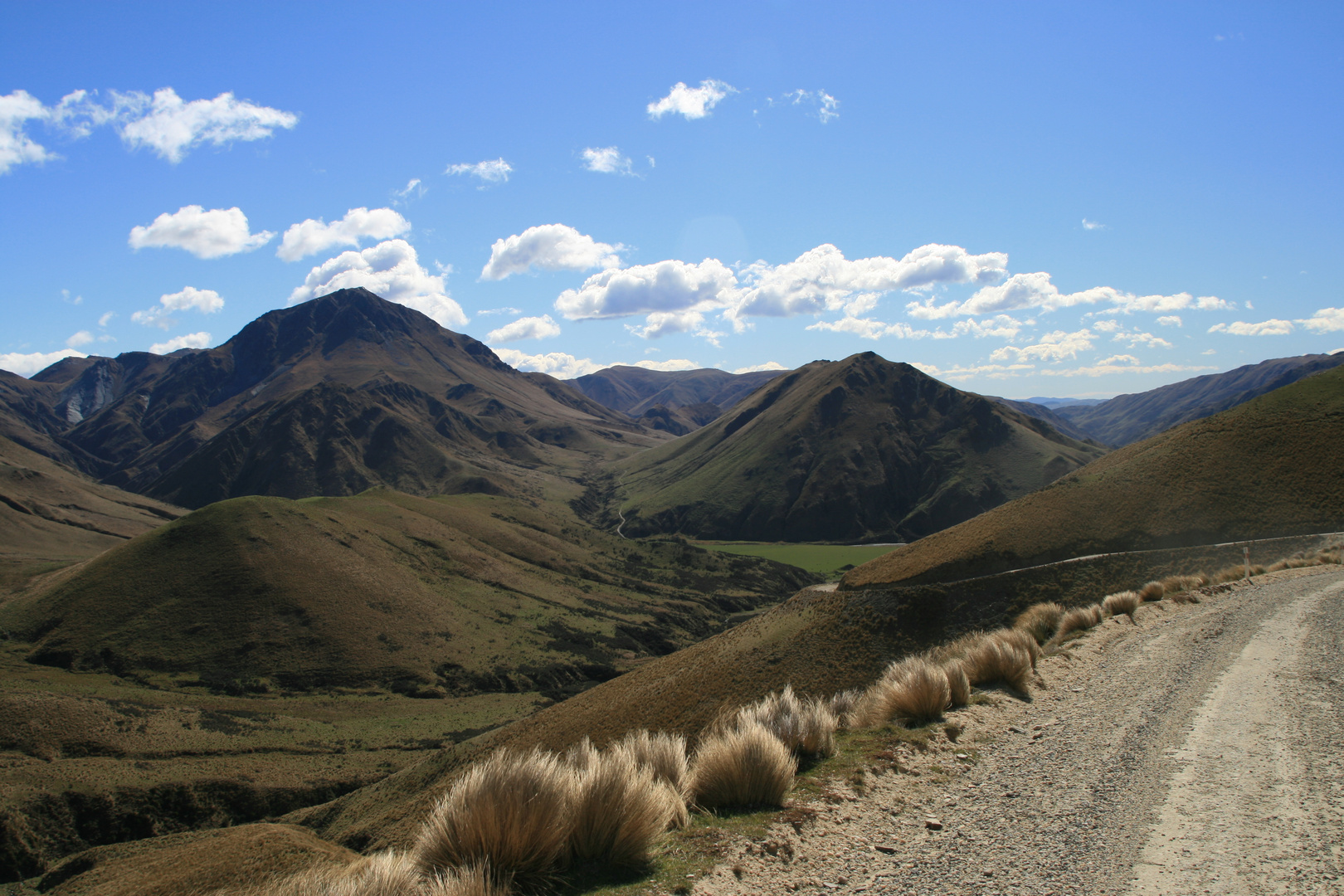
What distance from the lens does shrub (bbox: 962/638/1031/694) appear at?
43.5 ft

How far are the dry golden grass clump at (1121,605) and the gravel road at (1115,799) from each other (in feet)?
16.8

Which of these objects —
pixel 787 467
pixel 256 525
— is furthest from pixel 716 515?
pixel 256 525

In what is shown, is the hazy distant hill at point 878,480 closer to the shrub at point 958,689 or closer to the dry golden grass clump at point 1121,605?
the dry golden grass clump at point 1121,605

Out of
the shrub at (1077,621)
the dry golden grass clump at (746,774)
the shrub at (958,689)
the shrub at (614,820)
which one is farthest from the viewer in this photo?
the shrub at (1077,621)

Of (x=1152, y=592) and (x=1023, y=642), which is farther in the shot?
(x=1152, y=592)

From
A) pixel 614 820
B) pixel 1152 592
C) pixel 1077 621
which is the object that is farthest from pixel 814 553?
pixel 614 820

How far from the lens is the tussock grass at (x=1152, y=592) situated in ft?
64.9

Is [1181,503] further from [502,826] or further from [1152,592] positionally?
[502,826]

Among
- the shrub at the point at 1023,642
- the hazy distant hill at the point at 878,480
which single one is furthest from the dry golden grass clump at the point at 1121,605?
the hazy distant hill at the point at 878,480

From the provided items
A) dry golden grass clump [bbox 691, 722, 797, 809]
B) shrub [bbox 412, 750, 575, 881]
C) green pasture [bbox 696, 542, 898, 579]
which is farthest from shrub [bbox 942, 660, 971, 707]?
green pasture [bbox 696, 542, 898, 579]

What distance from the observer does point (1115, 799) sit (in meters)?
A: 7.68

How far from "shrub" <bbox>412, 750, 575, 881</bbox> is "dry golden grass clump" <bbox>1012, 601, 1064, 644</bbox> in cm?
1477

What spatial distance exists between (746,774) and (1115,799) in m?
4.36

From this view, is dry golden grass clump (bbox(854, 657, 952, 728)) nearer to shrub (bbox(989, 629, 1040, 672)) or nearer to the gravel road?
the gravel road
